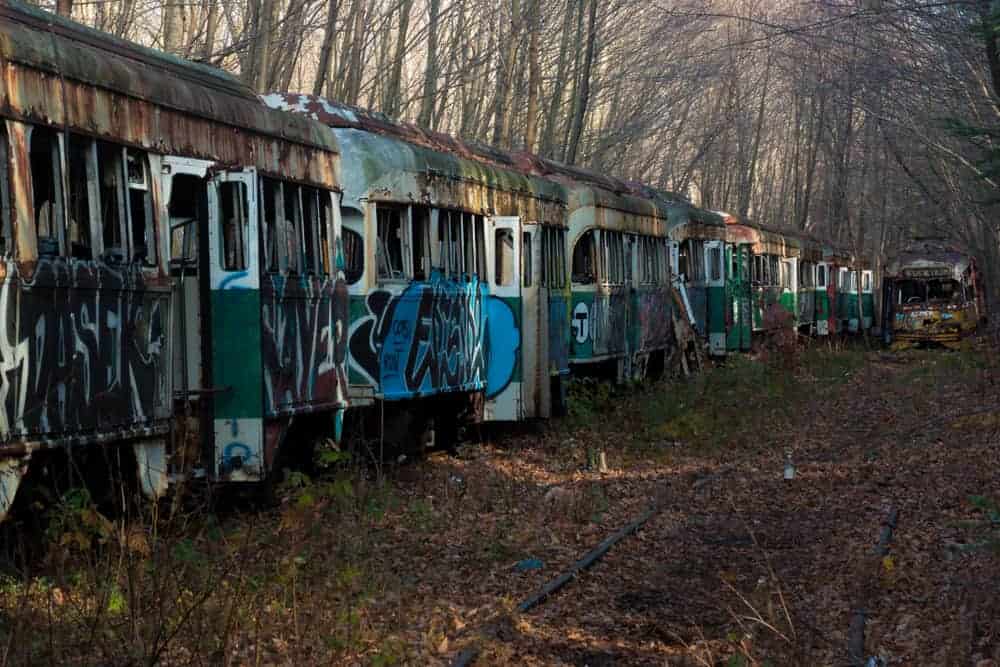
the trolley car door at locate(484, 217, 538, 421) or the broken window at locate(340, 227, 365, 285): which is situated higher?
the broken window at locate(340, 227, 365, 285)

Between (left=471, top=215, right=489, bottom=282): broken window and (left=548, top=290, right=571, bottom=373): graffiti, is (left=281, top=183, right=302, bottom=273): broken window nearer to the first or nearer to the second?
(left=471, top=215, right=489, bottom=282): broken window

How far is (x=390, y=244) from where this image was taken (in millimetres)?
12852

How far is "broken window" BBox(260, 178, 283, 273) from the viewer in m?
10.0

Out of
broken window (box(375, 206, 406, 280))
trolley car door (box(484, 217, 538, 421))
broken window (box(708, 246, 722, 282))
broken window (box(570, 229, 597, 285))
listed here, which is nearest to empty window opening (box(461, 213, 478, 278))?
trolley car door (box(484, 217, 538, 421))

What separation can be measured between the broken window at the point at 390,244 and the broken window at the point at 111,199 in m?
4.60

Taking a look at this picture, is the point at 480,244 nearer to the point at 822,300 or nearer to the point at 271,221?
the point at 271,221

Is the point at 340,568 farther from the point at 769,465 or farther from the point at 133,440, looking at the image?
the point at 769,465

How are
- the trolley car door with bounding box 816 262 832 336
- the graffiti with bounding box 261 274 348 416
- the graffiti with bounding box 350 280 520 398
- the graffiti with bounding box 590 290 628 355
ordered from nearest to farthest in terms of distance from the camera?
the graffiti with bounding box 261 274 348 416 < the graffiti with bounding box 350 280 520 398 < the graffiti with bounding box 590 290 628 355 < the trolley car door with bounding box 816 262 832 336

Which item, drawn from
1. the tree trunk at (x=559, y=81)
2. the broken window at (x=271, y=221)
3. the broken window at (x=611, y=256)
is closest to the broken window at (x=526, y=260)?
the broken window at (x=611, y=256)

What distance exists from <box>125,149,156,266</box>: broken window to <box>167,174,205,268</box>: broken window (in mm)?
1205

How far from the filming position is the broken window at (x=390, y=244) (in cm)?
1263

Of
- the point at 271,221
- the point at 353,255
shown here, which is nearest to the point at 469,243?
the point at 353,255

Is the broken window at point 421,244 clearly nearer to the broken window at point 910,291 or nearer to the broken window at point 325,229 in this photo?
the broken window at point 325,229

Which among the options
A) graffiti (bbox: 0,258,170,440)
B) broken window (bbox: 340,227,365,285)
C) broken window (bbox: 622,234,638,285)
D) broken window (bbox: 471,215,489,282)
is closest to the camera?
graffiti (bbox: 0,258,170,440)
